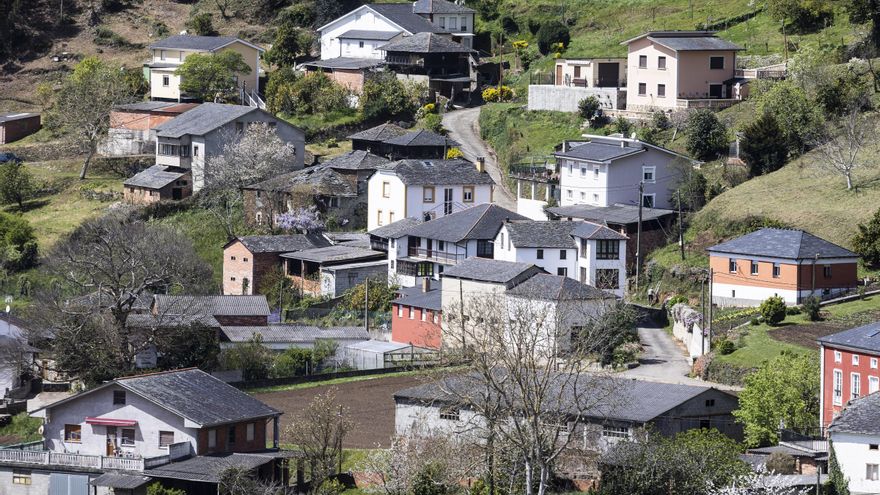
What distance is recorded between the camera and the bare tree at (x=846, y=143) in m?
78.8

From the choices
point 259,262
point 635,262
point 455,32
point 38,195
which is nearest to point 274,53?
point 455,32

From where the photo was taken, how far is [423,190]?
89938mm

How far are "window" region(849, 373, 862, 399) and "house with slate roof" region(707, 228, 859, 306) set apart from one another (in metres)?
13.4

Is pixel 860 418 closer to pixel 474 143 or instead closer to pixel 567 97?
pixel 567 97

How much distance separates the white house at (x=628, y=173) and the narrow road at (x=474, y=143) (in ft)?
18.3

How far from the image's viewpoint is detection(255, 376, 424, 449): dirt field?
6178 cm

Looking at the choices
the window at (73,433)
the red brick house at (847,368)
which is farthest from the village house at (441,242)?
the window at (73,433)

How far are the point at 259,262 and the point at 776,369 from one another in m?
33.2

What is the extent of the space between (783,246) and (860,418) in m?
19.7

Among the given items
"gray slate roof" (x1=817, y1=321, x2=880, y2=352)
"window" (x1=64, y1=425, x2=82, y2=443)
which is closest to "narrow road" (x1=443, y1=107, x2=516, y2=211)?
"gray slate roof" (x1=817, y1=321, x2=880, y2=352)

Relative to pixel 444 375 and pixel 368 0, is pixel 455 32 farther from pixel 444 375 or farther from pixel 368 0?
pixel 444 375

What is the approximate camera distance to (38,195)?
3952 inches

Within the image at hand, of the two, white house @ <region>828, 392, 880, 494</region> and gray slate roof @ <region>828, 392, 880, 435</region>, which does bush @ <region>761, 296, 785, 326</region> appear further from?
white house @ <region>828, 392, 880, 494</region>

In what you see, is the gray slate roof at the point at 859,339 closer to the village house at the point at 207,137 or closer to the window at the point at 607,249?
the window at the point at 607,249
